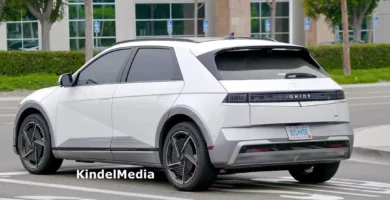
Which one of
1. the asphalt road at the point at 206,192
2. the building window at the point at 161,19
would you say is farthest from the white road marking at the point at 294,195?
the building window at the point at 161,19

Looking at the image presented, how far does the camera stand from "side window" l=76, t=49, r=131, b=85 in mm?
11578

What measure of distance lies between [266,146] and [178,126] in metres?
0.96

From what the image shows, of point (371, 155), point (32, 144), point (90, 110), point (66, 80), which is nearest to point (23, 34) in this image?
point (371, 155)

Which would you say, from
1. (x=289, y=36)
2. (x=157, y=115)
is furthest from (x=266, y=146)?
(x=289, y=36)

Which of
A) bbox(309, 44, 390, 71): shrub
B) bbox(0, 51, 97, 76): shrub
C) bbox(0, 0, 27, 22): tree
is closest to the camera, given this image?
bbox(0, 51, 97, 76): shrub

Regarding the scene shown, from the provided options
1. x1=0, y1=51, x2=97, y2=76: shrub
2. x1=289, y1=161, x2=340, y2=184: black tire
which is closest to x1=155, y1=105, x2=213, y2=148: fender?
x1=289, y1=161, x2=340, y2=184: black tire

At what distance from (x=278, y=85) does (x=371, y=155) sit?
186 inches

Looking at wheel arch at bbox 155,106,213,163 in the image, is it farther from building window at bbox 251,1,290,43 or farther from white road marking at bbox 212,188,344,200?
building window at bbox 251,1,290,43

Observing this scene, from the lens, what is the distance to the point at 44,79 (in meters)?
35.3

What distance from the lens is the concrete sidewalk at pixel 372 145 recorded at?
14453 millimetres

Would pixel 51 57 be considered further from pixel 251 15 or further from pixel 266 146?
pixel 251 15

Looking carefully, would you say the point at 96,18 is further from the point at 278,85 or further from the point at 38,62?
the point at 278,85

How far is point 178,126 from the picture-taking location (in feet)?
34.4

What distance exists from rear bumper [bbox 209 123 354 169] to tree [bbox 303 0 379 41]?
1566 inches
